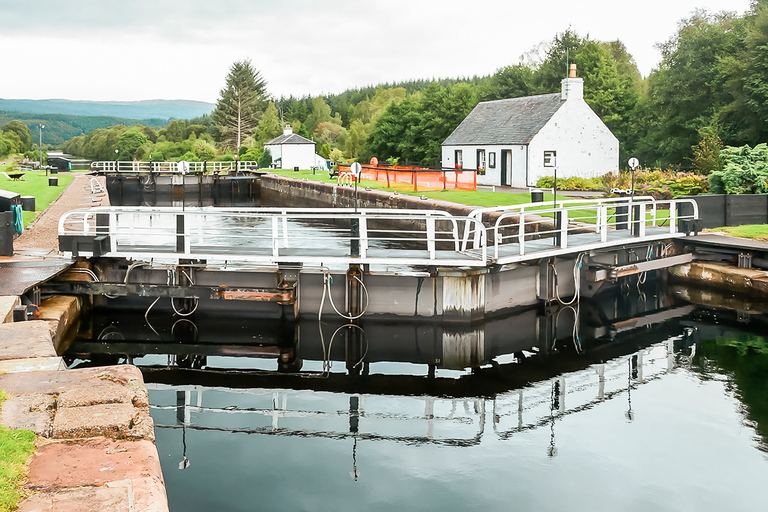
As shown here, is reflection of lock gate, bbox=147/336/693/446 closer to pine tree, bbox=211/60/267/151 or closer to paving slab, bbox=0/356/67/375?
paving slab, bbox=0/356/67/375

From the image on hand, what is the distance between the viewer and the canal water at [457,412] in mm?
8469

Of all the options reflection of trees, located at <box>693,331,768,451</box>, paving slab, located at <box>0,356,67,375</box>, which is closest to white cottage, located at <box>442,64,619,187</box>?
reflection of trees, located at <box>693,331,768,451</box>

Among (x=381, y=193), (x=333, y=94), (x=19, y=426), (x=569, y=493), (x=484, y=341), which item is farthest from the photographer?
(x=333, y=94)

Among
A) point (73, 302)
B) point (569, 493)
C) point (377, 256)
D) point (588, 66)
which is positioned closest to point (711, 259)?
point (377, 256)

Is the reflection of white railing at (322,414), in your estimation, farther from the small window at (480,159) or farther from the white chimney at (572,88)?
the small window at (480,159)

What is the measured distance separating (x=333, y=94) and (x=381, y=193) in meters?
125

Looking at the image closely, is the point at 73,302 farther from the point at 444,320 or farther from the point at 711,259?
the point at 711,259

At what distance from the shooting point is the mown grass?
5.33m

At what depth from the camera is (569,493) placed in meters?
8.41

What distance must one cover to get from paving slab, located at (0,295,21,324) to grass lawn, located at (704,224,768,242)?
59.8 feet

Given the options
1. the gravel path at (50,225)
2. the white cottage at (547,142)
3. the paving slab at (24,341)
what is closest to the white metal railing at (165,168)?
the gravel path at (50,225)

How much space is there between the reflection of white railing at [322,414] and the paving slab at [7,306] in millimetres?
2493

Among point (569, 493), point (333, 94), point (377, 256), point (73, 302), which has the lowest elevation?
point (569, 493)

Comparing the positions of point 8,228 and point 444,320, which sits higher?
point 8,228
